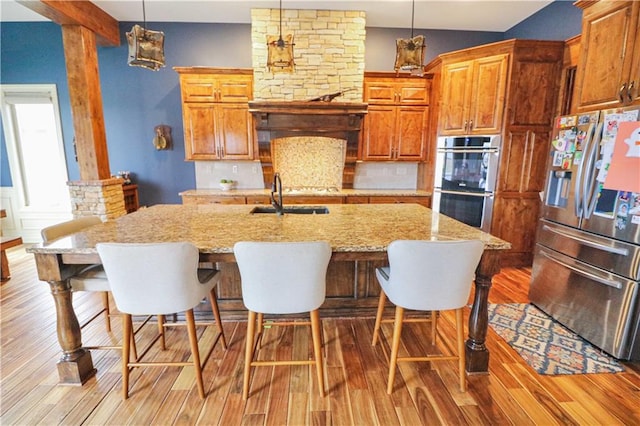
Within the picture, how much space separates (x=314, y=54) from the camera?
4.06m

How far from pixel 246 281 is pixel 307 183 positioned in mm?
3309

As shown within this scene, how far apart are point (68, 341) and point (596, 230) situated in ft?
11.7

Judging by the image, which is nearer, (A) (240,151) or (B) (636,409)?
(B) (636,409)

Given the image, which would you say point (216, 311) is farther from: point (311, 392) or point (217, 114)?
point (217, 114)

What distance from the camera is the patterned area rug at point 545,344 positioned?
2.07 m

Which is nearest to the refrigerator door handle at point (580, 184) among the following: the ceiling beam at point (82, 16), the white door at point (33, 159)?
the ceiling beam at point (82, 16)

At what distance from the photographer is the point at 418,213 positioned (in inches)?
103

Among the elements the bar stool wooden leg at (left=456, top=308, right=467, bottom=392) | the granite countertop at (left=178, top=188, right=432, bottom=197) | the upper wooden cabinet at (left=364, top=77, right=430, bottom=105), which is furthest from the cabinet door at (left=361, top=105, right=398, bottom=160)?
the bar stool wooden leg at (left=456, top=308, right=467, bottom=392)

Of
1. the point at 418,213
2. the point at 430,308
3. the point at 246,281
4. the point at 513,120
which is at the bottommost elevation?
the point at 430,308

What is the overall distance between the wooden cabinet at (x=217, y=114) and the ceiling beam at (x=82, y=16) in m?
1.03

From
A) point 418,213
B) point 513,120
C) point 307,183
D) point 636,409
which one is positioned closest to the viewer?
point 636,409

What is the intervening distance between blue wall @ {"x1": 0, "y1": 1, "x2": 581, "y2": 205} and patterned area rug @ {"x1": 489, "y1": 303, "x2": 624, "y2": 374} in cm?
364

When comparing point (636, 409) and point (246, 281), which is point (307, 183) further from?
point (636, 409)

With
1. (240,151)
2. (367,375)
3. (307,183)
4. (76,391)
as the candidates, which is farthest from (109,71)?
(367,375)
